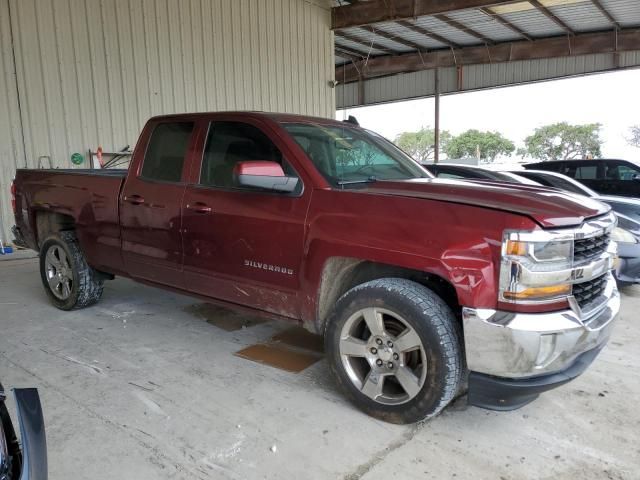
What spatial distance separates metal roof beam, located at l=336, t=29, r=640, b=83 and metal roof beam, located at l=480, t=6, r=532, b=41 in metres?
0.51

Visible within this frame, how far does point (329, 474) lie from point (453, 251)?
120 cm

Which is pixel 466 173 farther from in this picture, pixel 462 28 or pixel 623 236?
pixel 462 28

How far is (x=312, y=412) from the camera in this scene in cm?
289

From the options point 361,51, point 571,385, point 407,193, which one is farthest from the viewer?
point 361,51

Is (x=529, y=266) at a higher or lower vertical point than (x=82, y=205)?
lower

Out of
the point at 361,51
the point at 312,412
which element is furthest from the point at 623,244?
the point at 361,51

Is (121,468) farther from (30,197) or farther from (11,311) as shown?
(30,197)

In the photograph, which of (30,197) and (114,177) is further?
(30,197)

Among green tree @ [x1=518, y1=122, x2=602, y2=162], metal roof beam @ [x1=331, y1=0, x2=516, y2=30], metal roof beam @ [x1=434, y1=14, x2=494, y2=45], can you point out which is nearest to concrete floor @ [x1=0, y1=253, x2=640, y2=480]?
metal roof beam @ [x1=331, y1=0, x2=516, y2=30]

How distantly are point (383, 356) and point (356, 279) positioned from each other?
506 millimetres

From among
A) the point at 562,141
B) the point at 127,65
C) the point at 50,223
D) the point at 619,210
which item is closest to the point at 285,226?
the point at 50,223

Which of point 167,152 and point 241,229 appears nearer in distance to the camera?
point 241,229

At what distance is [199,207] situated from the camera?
3.48 metres

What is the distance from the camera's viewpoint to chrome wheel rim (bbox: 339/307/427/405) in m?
2.62
